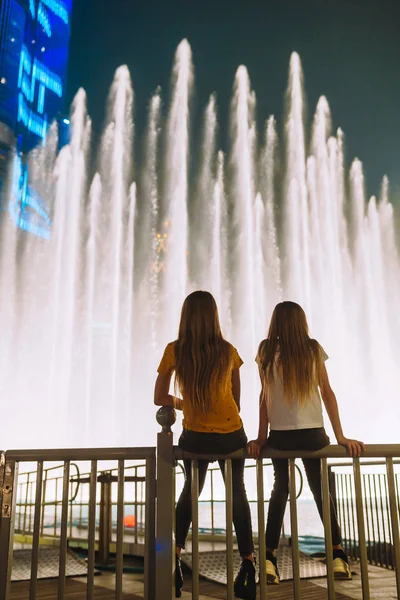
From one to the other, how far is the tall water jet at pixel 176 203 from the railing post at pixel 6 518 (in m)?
15.5

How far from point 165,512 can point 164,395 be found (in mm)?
659

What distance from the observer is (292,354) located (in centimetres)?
313

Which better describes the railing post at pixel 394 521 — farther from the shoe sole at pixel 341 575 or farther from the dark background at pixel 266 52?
the dark background at pixel 266 52

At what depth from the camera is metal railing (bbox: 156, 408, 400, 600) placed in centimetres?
235

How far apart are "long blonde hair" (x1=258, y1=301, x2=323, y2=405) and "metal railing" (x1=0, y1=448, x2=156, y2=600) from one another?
2.91ft

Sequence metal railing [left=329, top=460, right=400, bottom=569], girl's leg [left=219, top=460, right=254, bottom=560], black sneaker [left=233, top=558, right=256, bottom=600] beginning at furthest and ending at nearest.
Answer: metal railing [left=329, top=460, right=400, bottom=569]
girl's leg [left=219, top=460, right=254, bottom=560]
black sneaker [left=233, top=558, right=256, bottom=600]

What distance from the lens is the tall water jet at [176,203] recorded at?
61.6ft

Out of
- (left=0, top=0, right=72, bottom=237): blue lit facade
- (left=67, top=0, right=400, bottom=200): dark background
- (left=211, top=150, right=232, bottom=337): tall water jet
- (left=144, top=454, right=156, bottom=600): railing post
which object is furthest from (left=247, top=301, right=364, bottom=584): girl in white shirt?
(left=0, top=0, right=72, bottom=237): blue lit facade

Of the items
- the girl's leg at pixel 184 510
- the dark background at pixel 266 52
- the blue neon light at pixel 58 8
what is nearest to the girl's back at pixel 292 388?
the girl's leg at pixel 184 510

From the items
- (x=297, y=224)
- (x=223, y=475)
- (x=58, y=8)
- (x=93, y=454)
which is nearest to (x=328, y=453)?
(x=223, y=475)

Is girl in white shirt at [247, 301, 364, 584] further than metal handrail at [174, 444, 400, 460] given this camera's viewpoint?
Yes

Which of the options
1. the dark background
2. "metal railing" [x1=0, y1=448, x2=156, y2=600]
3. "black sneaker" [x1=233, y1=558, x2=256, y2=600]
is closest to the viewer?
"metal railing" [x1=0, y1=448, x2=156, y2=600]

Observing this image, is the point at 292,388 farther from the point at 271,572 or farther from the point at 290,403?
the point at 271,572

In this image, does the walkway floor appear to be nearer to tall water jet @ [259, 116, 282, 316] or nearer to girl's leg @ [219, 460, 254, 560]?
girl's leg @ [219, 460, 254, 560]
